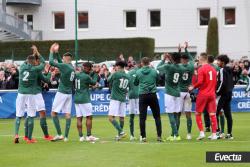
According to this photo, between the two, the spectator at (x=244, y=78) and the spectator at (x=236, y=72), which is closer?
the spectator at (x=244, y=78)

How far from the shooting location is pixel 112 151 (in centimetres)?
1884

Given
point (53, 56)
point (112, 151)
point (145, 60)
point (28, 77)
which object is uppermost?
point (53, 56)

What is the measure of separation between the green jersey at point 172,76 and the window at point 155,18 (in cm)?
4160

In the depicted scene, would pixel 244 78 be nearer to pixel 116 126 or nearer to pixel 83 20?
pixel 116 126

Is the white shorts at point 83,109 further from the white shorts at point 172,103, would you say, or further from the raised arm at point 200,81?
the raised arm at point 200,81

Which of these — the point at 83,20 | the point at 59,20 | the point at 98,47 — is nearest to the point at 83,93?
the point at 98,47

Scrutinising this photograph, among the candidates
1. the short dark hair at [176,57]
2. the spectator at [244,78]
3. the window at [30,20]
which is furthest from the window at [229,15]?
the short dark hair at [176,57]

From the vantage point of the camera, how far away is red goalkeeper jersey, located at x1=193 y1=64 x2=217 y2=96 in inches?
832

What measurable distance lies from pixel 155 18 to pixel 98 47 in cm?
700

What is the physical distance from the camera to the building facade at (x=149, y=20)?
6103 cm

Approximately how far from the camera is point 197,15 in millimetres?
61438

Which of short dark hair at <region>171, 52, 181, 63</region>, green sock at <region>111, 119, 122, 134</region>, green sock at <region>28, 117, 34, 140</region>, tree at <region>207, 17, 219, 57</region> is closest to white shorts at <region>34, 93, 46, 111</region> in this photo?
green sock at <region>28, 117, 34, 140</region>

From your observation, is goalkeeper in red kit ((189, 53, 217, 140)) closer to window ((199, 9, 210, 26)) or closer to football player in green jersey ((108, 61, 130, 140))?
football player in green jersey ((108, 61, 130, 140))

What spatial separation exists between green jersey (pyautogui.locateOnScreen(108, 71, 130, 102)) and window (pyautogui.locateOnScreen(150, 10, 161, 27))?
41355 millimetres
